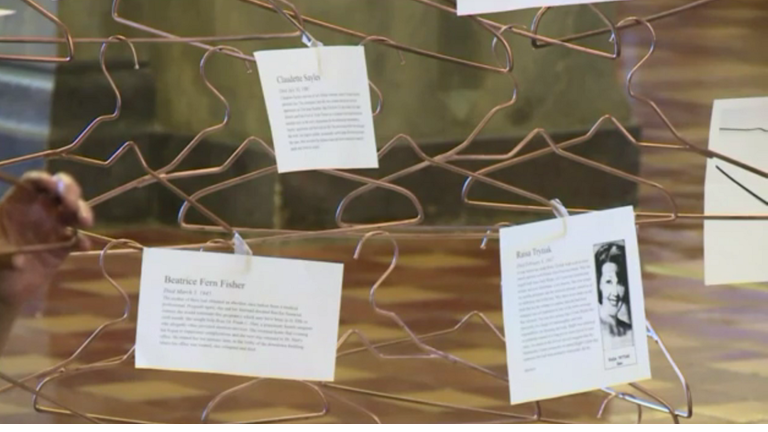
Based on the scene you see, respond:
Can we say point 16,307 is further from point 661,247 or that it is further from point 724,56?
point 724,56

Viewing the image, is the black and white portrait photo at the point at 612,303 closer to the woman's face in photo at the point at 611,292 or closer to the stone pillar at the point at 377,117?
the woman's face in photo at the point at 611,292

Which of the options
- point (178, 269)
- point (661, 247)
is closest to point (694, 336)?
point (661, 247)

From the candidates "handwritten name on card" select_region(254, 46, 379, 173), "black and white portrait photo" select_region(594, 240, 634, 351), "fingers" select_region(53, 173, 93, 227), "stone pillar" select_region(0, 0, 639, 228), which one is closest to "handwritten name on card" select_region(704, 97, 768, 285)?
"black and white portrait photo" select_region(594, 240, 634, 351)

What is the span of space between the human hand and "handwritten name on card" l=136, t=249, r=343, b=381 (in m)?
0.08

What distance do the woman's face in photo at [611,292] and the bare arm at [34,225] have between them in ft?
1.30

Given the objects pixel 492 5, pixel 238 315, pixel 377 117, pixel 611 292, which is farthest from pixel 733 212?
pixel 377 117

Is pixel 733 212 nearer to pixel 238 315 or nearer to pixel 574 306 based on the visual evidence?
pixel 574 306

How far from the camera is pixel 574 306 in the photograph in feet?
2.21

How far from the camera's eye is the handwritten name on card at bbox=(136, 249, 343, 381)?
2.29ft

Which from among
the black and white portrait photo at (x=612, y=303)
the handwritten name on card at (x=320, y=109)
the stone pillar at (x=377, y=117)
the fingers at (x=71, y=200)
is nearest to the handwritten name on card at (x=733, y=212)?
the black and white portrait photo at (x=612, y=303)

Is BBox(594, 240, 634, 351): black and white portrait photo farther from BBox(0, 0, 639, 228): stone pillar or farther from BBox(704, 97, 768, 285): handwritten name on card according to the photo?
BBox(0, 0, 639, 228): stone pillar

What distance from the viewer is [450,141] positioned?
2.49 metres

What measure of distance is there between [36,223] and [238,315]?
174mm

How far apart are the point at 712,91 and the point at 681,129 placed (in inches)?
12.5
